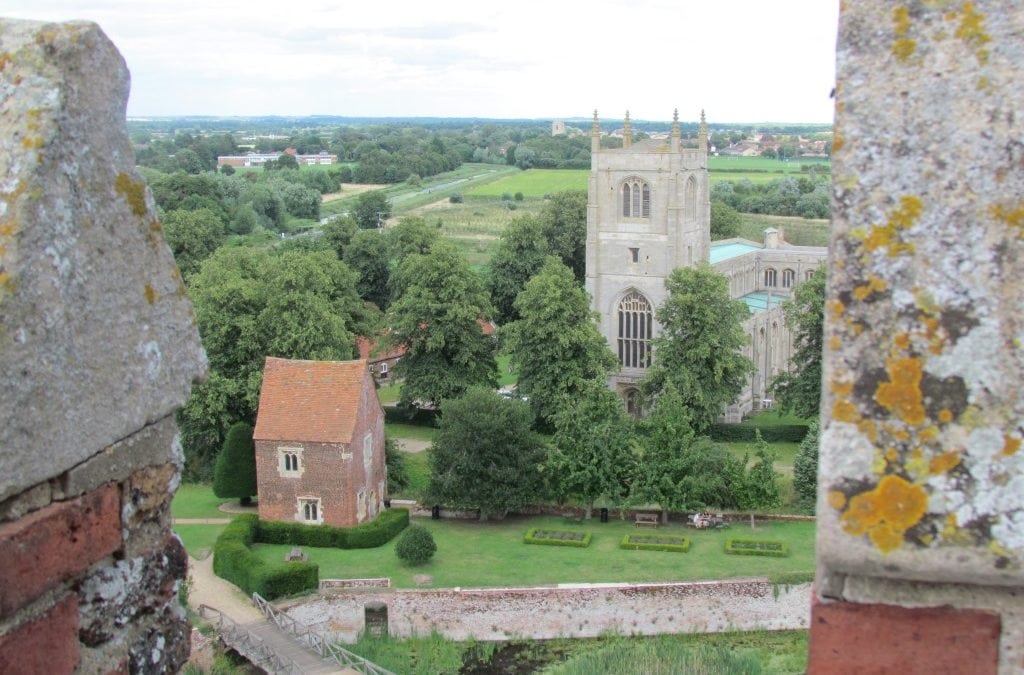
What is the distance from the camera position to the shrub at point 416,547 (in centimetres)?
2795

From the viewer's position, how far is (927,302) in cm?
300

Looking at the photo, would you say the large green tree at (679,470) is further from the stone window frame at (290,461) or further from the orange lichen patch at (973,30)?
the orange lichen patch at (973,30)

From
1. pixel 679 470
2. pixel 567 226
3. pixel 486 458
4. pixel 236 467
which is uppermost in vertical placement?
pixel 567 226

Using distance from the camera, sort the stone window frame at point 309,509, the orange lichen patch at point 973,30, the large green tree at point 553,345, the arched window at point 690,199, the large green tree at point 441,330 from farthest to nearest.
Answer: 1. the arched window at point 690,199
2. the large green tree at point 441,330
3. the large green tree at point 553,345
4. the stone window frame at point 309,509
5. the orange lichen patch at point 973,30

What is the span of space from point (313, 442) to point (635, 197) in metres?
20.3

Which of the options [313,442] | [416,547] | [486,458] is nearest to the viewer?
[416,547]

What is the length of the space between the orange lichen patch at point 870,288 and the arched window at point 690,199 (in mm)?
43198

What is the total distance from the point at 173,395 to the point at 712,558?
25678 mm

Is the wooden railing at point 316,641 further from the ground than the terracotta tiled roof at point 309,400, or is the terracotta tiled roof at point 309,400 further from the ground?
the terracotta tiled roof at point 309,400

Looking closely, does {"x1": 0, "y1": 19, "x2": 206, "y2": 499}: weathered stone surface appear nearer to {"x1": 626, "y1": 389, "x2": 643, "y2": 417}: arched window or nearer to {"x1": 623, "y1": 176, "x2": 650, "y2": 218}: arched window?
{"x1": 626, "y1": 389, "x2": 643, "y2": 417}: arched window

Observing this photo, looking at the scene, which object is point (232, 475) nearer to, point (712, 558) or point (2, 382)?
point (712, 558)

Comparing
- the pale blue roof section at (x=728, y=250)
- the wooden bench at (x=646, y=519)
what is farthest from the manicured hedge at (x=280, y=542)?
the pale blue roof section at (x=728, y=250)

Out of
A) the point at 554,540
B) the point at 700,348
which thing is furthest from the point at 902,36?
the point at 700,348

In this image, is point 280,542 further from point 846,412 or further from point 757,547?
point 846,412
